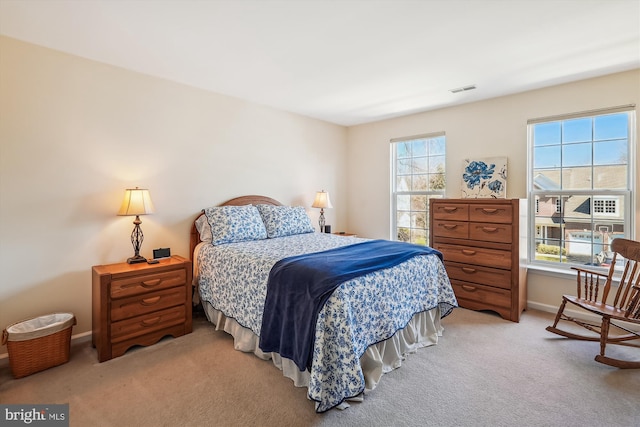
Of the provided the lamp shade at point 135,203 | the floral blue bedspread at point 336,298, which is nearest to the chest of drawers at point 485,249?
the floral blue bedspread at point 336,298

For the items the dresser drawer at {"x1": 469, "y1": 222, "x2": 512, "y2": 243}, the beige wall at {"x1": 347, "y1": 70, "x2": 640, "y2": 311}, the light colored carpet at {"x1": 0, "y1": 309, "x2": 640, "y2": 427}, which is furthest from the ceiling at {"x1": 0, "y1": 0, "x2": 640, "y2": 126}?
the light colored carpet at {"x1": 0, "y1": 309, "x2": 640, "y2": 427}

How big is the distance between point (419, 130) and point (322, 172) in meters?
1.53

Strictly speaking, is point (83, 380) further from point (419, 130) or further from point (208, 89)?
point (419, 130)

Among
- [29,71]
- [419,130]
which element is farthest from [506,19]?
[29,71]

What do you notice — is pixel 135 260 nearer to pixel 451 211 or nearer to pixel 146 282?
pixel 146 282

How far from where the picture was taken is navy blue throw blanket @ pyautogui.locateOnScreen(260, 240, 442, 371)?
69.0 inches

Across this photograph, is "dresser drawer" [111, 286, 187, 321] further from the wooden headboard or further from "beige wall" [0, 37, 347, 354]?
the wooden headboard

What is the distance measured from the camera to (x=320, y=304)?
172 centimetres

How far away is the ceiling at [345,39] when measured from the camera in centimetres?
188

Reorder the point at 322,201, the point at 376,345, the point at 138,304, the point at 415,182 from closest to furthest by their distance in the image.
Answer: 1. the point at 376,345
2. the point at 138,304
3. the point at 322,201
4. the point at 415,182

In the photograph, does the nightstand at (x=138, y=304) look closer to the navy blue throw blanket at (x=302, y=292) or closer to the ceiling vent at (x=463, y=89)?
the navy blue throw blanket at (x=302, y=292)

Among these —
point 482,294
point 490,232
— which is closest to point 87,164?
point 490,232

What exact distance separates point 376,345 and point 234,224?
1.83 metres

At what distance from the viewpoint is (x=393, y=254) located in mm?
2350
